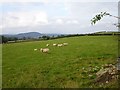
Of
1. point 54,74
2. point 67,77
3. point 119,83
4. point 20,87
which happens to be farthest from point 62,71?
point 119,83

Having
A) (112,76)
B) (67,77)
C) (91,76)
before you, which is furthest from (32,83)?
(112,76)

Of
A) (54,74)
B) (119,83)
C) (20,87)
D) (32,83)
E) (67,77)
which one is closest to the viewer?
(119,83)

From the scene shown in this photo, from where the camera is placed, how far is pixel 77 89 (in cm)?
1457

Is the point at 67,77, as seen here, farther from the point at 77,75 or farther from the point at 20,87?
the point at 20,87

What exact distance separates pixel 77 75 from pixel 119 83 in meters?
5.27

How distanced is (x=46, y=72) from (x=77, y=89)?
710 centimetres

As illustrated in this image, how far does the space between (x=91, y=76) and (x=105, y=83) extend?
310cm

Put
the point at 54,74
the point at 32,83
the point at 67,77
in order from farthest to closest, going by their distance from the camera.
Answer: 1. the point at 54,74
2. the point at 67,77
3. the point at 32,83

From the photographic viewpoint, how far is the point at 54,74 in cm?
2008

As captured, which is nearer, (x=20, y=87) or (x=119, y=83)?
(x=119, y=83)

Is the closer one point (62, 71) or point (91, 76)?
point (91, 76)

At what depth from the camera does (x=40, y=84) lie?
16.7 meters

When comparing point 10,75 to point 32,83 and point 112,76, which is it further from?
point 112,76

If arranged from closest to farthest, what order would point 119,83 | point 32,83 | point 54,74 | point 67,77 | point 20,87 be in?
point 119,83
point 20,87
point 32,83
point 67,77
point 54,74
